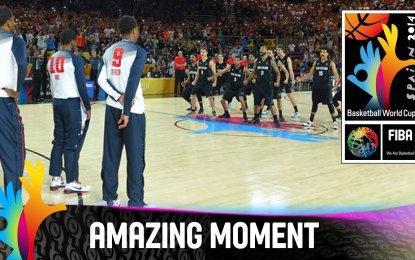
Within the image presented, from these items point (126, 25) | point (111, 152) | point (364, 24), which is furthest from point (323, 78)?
point (111, 152)

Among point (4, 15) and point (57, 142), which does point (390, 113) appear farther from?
point (4, 15)

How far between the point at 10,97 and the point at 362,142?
4869 mm

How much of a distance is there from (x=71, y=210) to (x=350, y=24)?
4.91 m

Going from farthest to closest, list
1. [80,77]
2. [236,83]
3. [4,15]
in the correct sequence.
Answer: [236,83] < [80,77] < [4,15]

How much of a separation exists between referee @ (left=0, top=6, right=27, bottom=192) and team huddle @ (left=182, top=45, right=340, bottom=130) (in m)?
7.07

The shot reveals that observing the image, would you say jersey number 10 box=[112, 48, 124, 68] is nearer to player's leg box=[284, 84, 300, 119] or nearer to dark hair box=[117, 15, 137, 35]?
dark hair box=[117, 15, 137, 35]

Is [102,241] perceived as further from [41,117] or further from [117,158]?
[41,117]

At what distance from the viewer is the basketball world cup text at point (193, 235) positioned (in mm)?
4121

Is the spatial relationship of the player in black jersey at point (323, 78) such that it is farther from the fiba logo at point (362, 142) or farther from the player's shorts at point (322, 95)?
the fiba logo at point (362, 142)

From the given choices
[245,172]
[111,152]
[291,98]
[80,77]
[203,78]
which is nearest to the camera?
[111,152]

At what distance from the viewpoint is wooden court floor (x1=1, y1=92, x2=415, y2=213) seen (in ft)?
19.0

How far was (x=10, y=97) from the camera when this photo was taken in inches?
184

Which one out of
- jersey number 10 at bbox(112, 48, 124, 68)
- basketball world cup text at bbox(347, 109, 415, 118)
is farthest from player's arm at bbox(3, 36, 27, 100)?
basketball world cup text at bbox(347, 109, 415, 118)

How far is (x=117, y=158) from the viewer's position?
5059 millimetres
